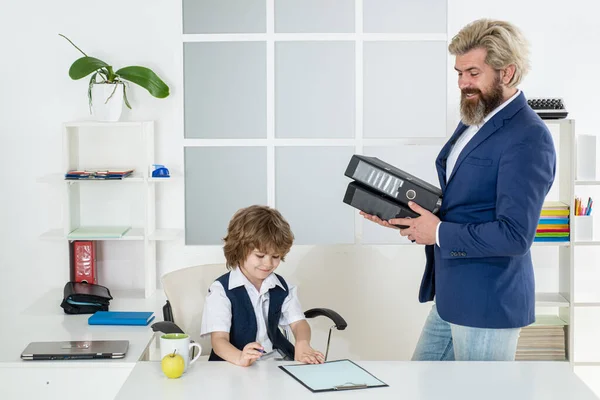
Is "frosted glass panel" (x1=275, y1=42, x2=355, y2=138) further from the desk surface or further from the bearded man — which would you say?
the desk surface

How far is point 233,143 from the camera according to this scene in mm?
4105

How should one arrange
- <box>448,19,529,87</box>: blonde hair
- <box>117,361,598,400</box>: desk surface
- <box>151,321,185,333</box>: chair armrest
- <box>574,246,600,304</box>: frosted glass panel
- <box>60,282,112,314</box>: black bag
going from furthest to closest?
<box>574,246,600,304</box>: frosted glass panel
<box>60,282,112,314</box>: black bag
<box>151,321,185,333</box>: chair armrest
<box>448,19,529,87</box>: blonde hair
<box>117,361,598,400</box>: desk surface

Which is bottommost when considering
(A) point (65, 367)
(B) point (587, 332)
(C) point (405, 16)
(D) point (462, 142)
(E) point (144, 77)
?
(B) point (587, 332)

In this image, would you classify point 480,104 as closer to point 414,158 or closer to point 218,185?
point 414,158

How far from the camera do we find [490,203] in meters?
2.52

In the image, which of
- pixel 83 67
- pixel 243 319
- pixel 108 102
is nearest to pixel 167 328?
pixel 243 319

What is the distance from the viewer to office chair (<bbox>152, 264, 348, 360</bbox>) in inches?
123

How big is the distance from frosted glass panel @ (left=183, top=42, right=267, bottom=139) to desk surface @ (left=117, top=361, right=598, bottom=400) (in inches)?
71.8

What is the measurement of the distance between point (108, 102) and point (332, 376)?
2051 mm

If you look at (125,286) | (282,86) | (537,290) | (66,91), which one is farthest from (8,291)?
(537,290)

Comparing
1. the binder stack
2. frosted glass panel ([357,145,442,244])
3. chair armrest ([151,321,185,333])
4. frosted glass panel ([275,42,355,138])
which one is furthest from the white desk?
frosted glass panel ([357,145,442,244])

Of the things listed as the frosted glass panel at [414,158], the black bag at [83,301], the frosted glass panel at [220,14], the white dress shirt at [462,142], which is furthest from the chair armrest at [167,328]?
the frosted glass panel at [220,14]

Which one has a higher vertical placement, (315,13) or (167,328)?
(315,13)

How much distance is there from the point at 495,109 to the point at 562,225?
5.12 ft
